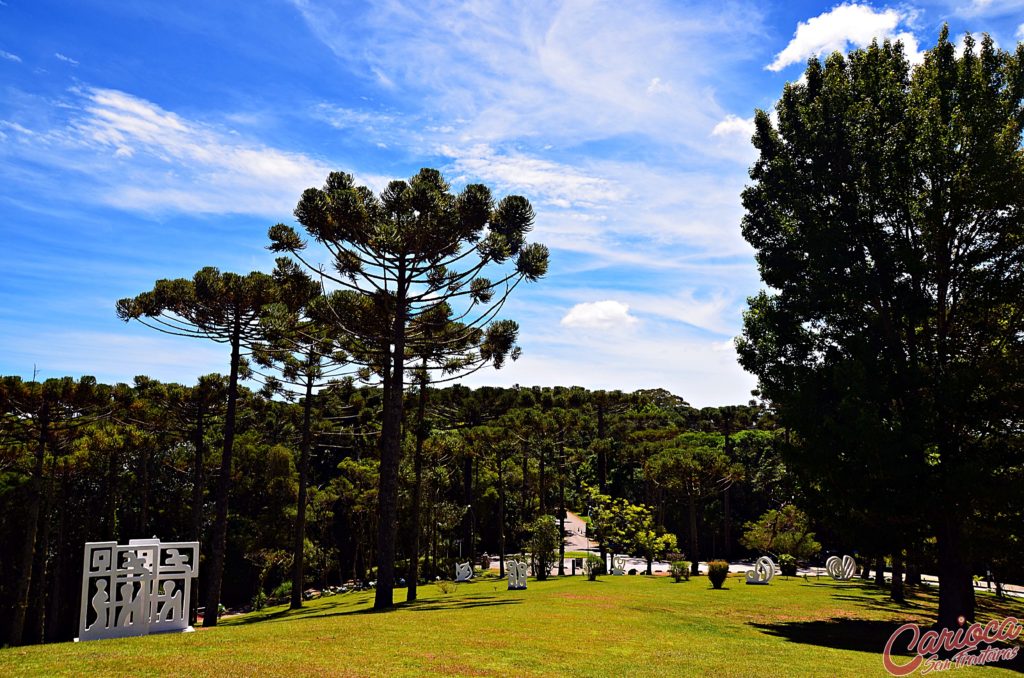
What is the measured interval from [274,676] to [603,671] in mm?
4653

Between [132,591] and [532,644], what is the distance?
8.14 metres

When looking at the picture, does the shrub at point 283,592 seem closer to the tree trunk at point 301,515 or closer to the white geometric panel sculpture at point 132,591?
the tree trunk at point 301,515

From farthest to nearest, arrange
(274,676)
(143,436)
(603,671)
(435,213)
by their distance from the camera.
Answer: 1. (143,436)
2. (435,213)
3. (603,671)
4. (274,676)

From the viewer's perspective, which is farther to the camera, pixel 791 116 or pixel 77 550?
pixel 77 550

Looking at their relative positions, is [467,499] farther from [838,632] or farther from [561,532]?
[838,632]

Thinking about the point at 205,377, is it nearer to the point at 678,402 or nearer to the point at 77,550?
the point at 77,550

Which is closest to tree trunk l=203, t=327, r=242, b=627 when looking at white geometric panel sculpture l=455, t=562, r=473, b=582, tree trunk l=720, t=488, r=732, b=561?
white geometric panel sculpture l=455, t=562, r=473, b=582

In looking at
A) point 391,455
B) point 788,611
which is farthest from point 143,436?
point 788,611

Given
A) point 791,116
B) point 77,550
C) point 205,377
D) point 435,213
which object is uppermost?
point 791,116

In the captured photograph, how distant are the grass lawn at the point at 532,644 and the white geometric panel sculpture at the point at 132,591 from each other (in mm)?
1100

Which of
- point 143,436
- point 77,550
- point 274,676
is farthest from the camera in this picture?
point 77,550

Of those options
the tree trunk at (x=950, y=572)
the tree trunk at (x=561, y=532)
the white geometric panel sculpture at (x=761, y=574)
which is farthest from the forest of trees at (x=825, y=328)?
the tree trunk at (x=561, y=532)

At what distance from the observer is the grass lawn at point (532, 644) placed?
9148 mm

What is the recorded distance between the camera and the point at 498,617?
15.2m
